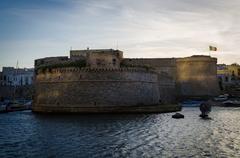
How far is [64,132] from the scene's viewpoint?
14.8m

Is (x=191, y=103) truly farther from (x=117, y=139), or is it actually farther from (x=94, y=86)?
(x=117, y=139)

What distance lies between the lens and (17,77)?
5700 cm

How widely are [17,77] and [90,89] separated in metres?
36.6

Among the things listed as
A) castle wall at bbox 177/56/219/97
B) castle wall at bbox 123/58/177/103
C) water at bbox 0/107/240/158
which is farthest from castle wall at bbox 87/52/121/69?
castle wall at bbox 177/56/219/97

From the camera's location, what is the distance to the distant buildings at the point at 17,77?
56250mm

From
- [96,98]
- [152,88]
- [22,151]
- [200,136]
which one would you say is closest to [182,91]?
[152,88]

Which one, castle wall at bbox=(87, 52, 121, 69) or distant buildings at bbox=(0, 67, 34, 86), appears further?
distant buildings at bbox=(0, 67, 34, 86)

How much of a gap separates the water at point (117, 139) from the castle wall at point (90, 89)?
4.06 m

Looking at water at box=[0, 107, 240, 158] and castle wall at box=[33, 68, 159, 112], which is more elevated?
castle wall at box=[33, 68, 159, 112]

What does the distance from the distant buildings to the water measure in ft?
128

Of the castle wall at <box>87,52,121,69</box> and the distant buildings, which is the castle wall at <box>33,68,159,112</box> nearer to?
the castle wall at <box>87,52,121,69</box>

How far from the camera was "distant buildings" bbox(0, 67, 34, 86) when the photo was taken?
56250mm

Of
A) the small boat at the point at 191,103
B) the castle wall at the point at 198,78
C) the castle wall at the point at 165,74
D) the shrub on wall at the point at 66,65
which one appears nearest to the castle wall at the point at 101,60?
the shrub on wall at the point at 66,65

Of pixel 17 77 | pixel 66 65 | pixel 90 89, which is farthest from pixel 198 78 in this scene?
pixel 17 77
